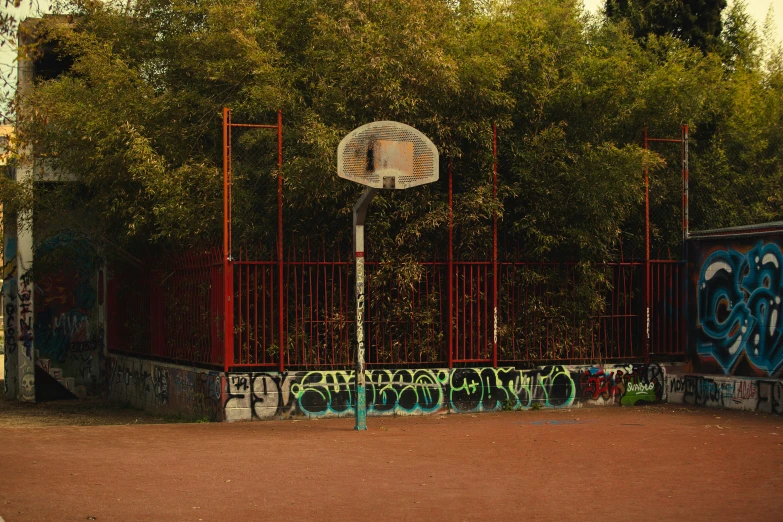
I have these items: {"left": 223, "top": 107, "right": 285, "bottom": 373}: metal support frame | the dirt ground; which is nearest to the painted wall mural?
the dirt ground

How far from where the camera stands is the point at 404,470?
8.90 meters

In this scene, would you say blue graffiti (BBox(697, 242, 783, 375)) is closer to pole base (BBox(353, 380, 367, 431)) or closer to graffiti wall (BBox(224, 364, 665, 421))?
graffiti wall (BBox(224, 364, 665, 421))

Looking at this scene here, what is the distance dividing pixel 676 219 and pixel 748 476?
317 inches

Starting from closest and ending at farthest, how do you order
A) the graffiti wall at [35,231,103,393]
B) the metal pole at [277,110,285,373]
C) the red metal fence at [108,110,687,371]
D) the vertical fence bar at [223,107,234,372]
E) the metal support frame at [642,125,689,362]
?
1. the vertical fence bar at [223,107,234,372]
2. the metal pole at [277,110,285,373]
3. the red metal fence at [108,110,687,371]
4. the metal support frame at [642,125,689,362]
5. the graffiti wall at [35,231,103,393]

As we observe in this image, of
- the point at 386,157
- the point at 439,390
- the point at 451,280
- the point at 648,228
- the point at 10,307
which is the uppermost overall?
the point at 386,157

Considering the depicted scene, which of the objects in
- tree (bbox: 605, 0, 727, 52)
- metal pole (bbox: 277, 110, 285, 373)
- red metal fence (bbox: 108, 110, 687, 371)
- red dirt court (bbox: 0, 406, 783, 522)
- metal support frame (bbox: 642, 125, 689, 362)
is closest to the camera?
red dirt court (bbox: 0, 406, 783, 522)

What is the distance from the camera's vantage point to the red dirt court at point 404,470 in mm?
7141

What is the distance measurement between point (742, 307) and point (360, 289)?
19.4ft

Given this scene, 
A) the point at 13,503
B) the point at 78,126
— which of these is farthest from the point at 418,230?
the point at 13,503

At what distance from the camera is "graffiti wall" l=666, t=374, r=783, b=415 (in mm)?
13156

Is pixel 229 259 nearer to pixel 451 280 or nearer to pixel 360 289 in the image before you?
pixel 360 289

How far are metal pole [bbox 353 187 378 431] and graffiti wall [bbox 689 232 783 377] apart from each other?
5789 millimetres

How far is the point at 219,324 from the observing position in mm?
13133

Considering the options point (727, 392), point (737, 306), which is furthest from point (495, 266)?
point (727, 392)
